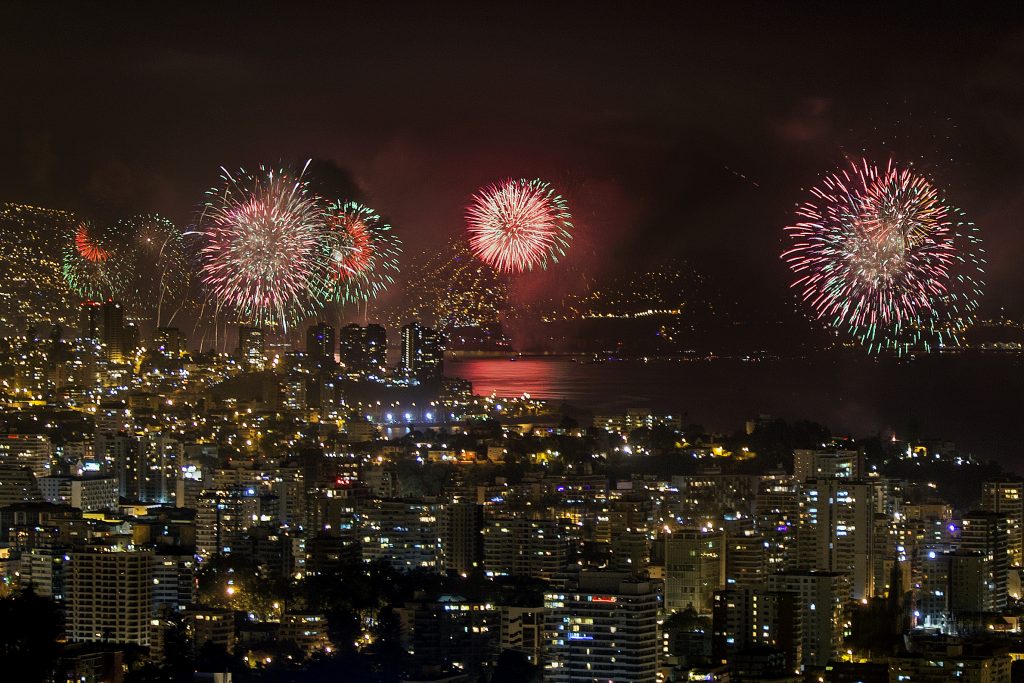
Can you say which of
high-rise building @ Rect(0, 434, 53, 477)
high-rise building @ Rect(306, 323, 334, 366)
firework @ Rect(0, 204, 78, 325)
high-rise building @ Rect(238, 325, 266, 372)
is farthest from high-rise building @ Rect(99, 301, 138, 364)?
high-rise building @ Rect(0, 434, 53, 477)

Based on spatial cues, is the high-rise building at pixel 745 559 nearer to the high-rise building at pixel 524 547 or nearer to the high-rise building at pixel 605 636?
the high-rise building at pixel 524 547

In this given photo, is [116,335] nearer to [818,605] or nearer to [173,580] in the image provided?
[173,580]

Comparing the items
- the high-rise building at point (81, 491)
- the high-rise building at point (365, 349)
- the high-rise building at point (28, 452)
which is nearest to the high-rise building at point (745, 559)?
the high-rise building at point (81, 491)

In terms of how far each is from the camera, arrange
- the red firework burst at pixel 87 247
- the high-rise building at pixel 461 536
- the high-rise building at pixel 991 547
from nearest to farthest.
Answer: the high-rise building at pixel 991 547, the high-rise building at pixel 461 536, the red firework burst at pixel 87 247

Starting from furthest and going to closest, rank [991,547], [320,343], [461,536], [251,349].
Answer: [320,343], [251,349], [461,536], [991,547]

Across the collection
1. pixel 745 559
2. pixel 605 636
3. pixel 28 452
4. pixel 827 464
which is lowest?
pixel 605 636

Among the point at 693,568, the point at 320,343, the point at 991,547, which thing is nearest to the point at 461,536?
the point at 693,568
